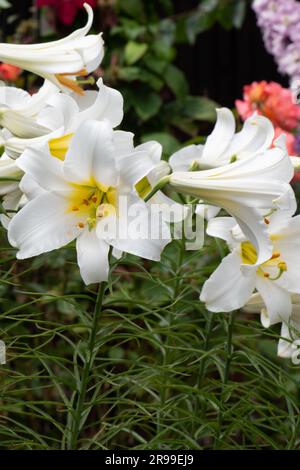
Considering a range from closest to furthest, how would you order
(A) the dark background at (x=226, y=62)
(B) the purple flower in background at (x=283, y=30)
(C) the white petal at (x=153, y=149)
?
(C) the white petal at (x=153, y=149) → (B) the purple flower in background at (x=283, y=30) → (A) the dark background at (x=226, y=62)

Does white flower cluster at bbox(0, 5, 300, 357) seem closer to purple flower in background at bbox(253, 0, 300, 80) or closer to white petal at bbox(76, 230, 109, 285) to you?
white petal at bbox(76, 230, 109, 285)

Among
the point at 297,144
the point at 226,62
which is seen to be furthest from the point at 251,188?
the point at 226,62

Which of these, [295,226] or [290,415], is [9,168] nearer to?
[295,226]

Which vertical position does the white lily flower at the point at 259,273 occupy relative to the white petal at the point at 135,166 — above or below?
below

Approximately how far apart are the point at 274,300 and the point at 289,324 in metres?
0.06

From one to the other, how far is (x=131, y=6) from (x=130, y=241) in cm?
302

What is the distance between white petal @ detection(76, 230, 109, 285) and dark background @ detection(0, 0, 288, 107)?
409 cm

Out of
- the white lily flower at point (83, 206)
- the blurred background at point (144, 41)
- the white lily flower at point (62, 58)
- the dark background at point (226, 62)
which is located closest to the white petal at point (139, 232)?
the white lily flower at point (83, 206)

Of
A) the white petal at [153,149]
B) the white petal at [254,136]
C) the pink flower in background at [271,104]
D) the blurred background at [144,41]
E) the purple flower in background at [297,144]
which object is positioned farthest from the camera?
the blurred background at [144,41]

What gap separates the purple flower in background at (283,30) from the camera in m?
2.97

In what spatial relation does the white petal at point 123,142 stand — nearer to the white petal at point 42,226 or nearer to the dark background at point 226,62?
the white petal at point 42,226

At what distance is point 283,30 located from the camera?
3.06 meters

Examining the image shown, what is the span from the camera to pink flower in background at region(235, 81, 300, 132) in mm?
2645

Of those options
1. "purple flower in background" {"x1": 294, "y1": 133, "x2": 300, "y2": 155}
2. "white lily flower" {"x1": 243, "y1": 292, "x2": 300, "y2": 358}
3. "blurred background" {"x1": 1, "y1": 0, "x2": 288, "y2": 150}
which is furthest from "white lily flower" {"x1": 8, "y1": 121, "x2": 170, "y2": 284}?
"blurred background" {"x1": 1, "y1": 0, "x2": 288, "y2": 150}
